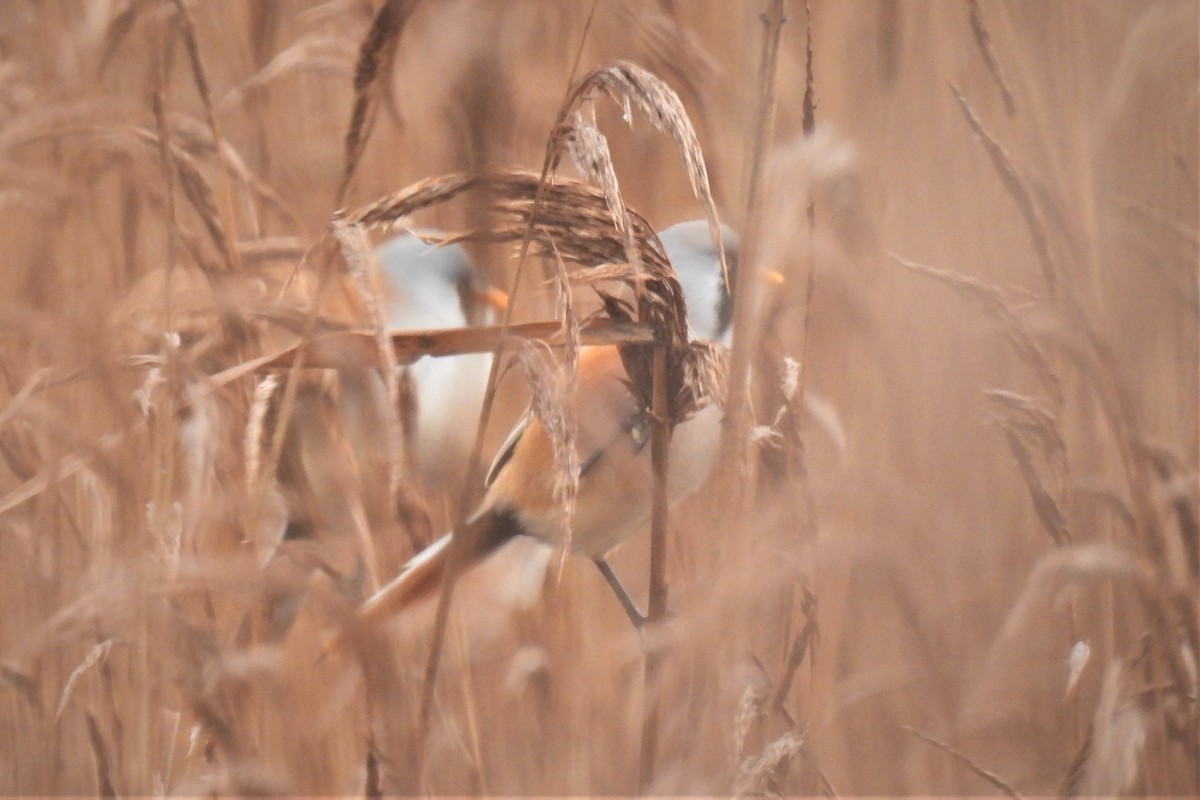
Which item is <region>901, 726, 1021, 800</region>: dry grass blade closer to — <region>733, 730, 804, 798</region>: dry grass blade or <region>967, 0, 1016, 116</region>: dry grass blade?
<region>733, 730, 804, 798</region>: dry grass blade

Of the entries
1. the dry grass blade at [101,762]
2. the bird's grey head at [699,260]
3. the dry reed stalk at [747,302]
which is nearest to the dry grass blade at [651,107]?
the dry reed stalk at [747,302]

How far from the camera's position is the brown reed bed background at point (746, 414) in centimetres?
71

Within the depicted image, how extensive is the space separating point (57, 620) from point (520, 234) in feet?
1.39

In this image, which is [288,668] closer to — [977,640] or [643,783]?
[643,783]

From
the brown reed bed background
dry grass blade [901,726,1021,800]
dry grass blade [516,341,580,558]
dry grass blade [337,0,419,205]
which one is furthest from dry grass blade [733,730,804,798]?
dry grass blade [337,0,419,205]

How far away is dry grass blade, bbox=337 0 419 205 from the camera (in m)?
0.50

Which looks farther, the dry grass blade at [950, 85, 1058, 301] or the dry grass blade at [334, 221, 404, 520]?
the dry grass blade at [950, 85, 1058, 301]

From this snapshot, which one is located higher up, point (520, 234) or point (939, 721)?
point (520, 234)

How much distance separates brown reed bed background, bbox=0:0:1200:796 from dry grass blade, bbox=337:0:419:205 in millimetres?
149

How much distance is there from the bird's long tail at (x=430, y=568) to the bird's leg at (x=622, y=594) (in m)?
0.10

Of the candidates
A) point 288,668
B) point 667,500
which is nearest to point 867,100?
point 667,500

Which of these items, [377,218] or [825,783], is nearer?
[377,218]

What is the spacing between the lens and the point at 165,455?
2.12 feet

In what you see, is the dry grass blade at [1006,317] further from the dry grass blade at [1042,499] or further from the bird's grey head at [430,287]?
the bird's grey head at [430,287]
